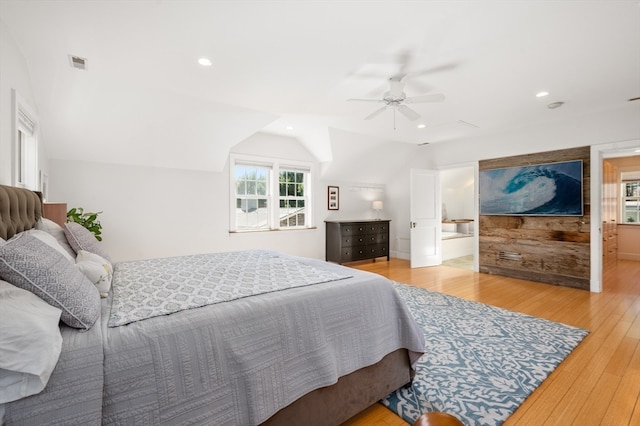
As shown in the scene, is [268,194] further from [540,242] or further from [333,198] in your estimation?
[540,242]

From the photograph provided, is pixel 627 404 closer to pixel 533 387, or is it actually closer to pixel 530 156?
pixel 533 387

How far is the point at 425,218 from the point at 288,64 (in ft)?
14.3

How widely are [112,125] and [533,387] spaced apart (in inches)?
193

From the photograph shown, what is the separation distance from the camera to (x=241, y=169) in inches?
208

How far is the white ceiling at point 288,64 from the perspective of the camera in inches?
79.0

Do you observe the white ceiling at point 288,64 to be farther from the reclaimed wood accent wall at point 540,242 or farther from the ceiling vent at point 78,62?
the reclaimed wood accent wall at point 540,242

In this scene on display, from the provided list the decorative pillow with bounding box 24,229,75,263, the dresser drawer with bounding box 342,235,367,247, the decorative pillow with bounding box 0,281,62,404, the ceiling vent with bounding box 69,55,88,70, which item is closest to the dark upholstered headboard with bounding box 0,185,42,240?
the decorative pillow with bounding box 24,229,75,263

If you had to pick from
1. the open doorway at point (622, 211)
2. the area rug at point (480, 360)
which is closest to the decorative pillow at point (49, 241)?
the area rug at point (480, 360)

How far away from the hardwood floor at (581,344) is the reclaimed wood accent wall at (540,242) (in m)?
0.26

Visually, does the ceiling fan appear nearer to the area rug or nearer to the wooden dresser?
the area rug

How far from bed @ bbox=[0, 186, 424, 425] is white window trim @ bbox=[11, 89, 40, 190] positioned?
20.4 inches

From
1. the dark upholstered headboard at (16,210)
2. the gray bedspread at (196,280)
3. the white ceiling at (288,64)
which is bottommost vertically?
the gray bedspread at (196,280)

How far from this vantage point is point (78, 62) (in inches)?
105

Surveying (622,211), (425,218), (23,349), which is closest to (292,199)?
(425,218)
